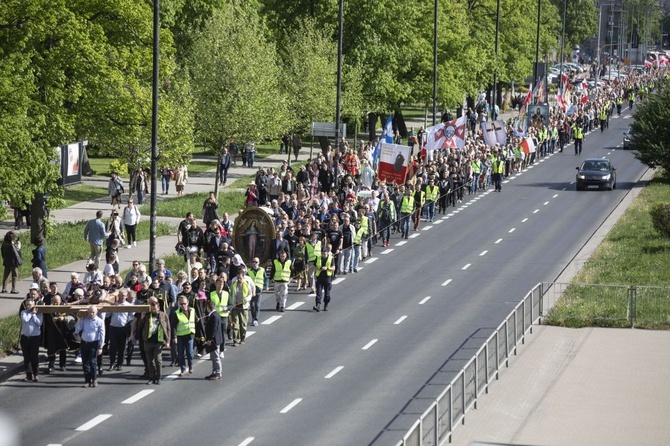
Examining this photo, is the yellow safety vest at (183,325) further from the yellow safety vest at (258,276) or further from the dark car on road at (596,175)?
the dark car on road at (596,175)

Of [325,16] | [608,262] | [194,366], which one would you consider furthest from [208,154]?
[194,366]

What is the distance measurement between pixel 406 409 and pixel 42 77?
21.1m

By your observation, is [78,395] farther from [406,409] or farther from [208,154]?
[208,154]

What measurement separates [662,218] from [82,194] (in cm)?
2175

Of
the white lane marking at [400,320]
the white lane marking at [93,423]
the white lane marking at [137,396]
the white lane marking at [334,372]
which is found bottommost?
the white lane marking at [93,423]

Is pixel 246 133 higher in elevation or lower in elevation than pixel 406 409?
higher

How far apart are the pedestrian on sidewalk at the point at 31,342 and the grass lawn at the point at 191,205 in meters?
21.3

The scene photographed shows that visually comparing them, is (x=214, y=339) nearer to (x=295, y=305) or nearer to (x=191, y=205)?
(x=295, y=305)

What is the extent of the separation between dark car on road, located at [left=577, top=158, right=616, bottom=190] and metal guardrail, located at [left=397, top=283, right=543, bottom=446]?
26726mm

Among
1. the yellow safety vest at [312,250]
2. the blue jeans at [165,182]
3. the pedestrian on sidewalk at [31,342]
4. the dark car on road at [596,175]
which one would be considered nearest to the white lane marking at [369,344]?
the yellow safety vest at [312,250]

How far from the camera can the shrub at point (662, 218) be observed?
41.0 m

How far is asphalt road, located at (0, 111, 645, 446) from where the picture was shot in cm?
2250

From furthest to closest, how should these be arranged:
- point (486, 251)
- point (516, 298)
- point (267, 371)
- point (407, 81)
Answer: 1. point (407, 81)
2. point (486, 251)
3. point (516, 298)
4. point (267, 371)

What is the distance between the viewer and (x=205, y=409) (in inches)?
932
